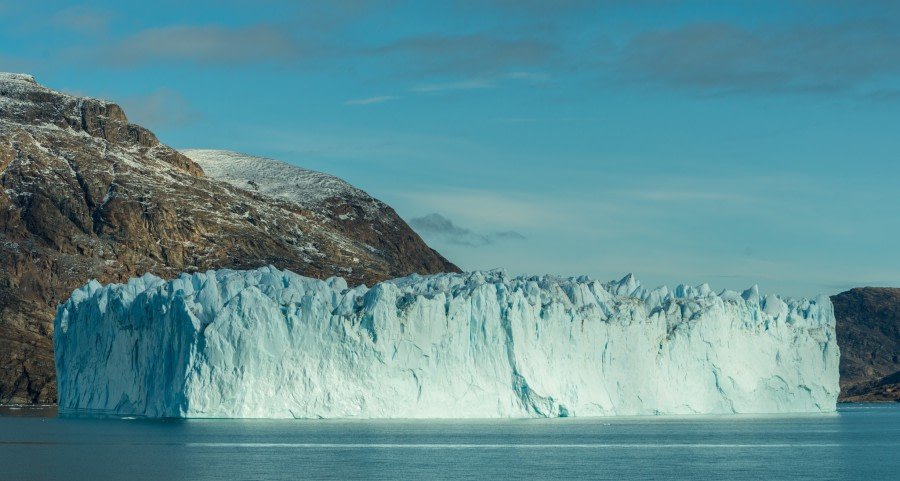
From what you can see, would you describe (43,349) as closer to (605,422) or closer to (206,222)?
(206,222)

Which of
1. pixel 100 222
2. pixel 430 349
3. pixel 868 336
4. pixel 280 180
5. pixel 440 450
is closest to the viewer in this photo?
pixel 440 450

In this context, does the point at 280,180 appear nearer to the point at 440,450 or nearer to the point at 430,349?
the point at 430,349

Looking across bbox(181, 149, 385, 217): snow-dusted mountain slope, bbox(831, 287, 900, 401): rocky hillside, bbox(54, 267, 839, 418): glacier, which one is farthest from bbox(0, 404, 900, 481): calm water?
bbox(831, 287, 900, 401): rocky hillside

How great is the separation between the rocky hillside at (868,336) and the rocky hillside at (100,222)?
76781 millimetres

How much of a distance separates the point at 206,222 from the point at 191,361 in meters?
69.9

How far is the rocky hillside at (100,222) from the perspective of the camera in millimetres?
103250

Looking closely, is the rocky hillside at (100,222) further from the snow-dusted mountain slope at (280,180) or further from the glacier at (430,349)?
the glacier at (430,349)

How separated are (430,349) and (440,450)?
747 cm

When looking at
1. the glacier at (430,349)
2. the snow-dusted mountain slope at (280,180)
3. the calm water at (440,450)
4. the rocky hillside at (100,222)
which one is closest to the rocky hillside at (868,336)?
the snow-dusted mountain slope at (280,180)

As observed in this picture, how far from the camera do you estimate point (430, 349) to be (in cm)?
5125

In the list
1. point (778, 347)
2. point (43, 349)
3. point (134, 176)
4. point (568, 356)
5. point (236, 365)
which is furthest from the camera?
point (134, 176)

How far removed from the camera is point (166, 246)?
113 meters

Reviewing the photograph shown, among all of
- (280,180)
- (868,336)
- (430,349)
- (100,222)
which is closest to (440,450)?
(430,349)

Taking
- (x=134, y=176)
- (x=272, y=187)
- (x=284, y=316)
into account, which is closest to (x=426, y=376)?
(x=284, y=316)
